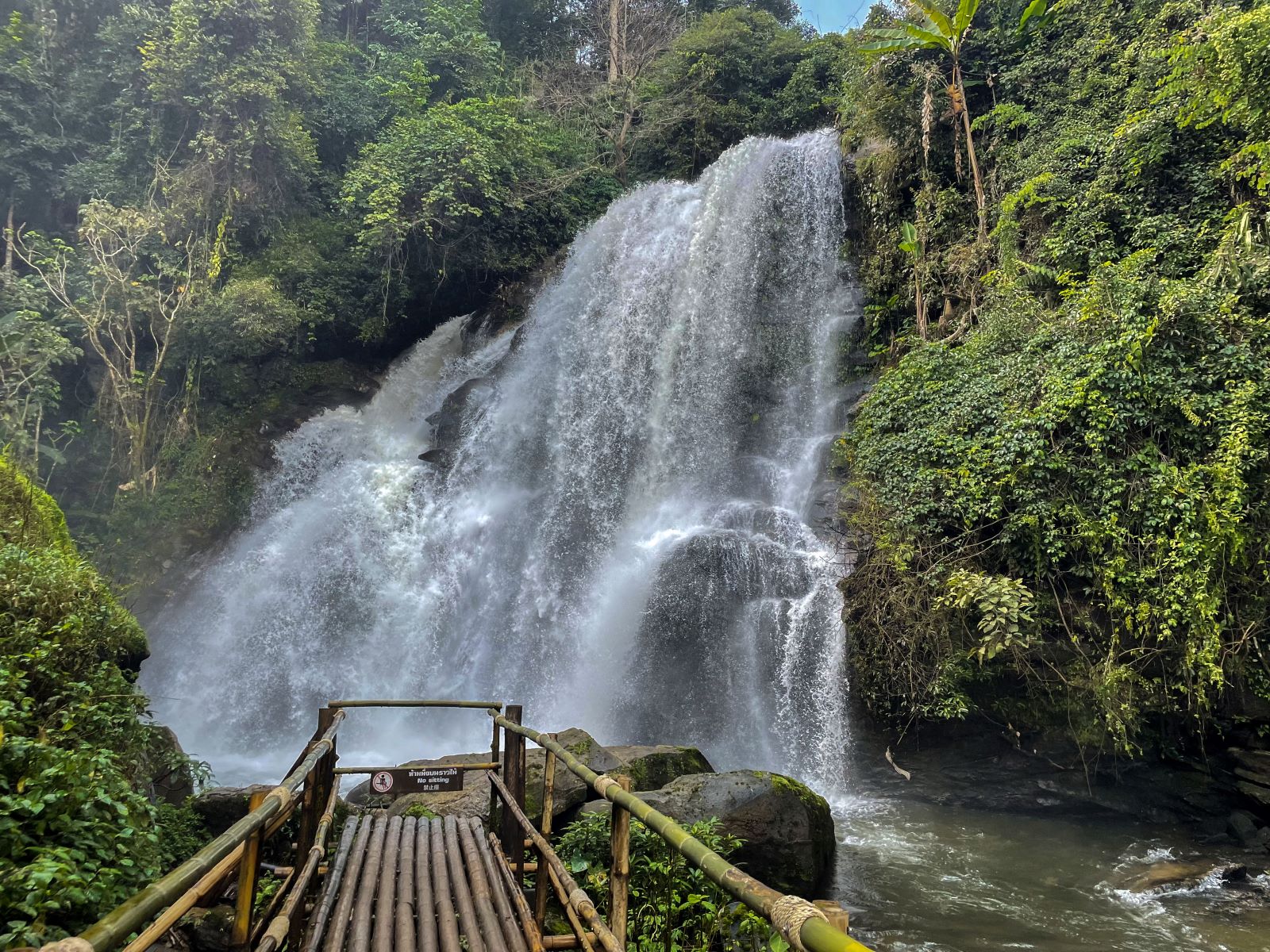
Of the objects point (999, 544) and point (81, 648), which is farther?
point (999, 544)

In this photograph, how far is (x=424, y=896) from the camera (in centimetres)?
324

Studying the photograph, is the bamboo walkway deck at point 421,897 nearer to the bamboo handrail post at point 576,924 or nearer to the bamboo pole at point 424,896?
the bamboo pole at point 424,896

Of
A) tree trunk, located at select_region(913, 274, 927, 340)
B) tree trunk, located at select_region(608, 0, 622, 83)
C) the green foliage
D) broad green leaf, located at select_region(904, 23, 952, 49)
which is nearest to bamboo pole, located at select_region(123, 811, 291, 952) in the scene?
the green foliage

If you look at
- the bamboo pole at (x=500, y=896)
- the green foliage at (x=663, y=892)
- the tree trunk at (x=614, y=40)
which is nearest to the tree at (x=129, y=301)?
the tree trunk at (x=614, y=40)

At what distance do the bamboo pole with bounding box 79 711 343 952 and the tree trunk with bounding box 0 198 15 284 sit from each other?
1751cm

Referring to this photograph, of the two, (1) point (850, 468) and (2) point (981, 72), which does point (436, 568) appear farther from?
(2) point (981, 72)

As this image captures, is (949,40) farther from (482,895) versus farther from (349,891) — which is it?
(349,891)

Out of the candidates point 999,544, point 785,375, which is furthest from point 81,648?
point 785,375

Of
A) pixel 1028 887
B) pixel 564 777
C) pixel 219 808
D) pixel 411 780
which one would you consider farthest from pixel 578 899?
pixel 1028 887

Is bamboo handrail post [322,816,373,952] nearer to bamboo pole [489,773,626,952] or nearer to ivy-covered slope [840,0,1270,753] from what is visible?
bamboo pole [489,773,626,952]

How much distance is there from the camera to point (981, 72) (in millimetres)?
14406

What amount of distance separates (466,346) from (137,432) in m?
7.42

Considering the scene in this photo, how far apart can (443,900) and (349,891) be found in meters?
0.47

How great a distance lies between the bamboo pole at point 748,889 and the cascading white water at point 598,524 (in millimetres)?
7972
